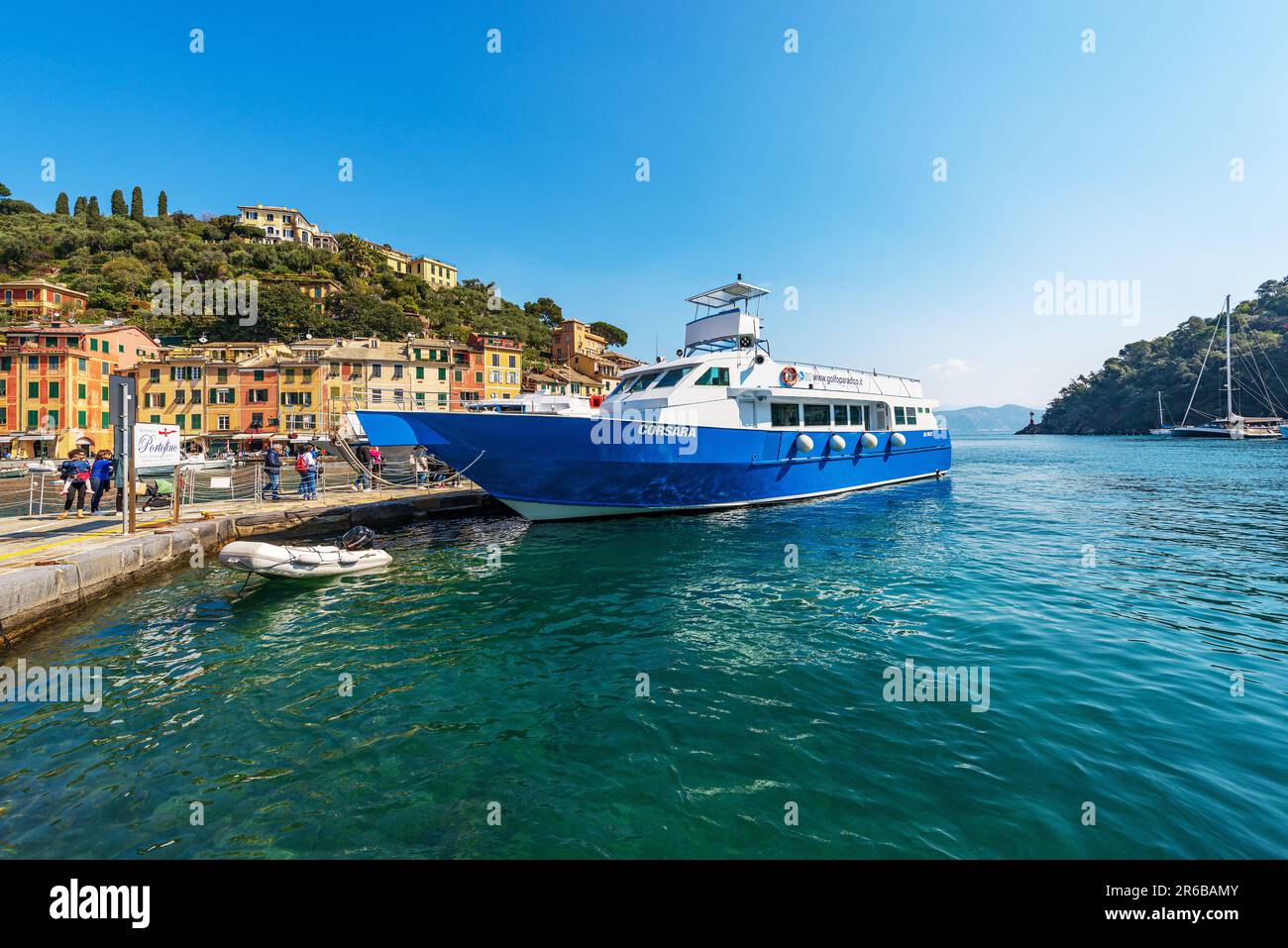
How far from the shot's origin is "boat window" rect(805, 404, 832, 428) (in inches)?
696

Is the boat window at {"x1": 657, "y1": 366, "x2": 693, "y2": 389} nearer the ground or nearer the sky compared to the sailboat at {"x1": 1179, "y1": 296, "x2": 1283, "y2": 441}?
nearer the ground

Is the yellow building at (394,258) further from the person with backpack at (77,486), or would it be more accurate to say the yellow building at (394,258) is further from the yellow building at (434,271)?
the person with backpack at (77,486)

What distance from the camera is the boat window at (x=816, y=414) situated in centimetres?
1767

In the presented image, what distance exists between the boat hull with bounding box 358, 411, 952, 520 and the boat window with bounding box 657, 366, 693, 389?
2.08m

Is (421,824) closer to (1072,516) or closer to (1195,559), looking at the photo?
(1195,559)

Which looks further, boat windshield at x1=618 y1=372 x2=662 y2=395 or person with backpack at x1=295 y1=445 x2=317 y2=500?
boat windshield at x1=618 y1=372 x2=662 y2=395

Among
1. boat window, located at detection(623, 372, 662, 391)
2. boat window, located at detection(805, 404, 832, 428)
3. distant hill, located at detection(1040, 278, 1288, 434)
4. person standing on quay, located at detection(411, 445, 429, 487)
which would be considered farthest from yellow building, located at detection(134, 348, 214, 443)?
distant hill, located at detection(1040, 278, 1288, 434)

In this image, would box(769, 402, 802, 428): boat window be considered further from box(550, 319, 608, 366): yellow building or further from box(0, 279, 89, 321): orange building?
box(0, 279, 89, 321): orange building

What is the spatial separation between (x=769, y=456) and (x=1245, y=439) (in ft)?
270

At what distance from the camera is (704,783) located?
3887 millimetres

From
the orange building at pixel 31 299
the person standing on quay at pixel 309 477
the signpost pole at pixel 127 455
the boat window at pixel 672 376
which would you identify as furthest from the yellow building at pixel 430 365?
the orange building at pixel 31 299

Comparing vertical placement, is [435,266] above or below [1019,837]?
above

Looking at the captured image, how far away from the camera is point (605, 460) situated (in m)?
13.2
